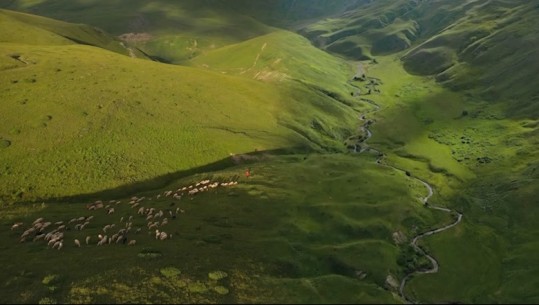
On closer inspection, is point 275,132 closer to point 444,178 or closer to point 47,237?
point 444,178

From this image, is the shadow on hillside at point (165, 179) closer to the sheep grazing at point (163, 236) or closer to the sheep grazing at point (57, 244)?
the sheep grazing at point (57, 244)

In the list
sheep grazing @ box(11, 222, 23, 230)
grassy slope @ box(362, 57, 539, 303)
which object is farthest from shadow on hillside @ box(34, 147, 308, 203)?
grassy slope @ box(362, 57, 539, 303)

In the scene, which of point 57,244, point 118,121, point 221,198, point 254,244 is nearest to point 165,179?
point 221,198

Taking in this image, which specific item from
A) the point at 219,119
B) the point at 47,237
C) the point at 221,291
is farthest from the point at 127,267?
the point at 219,119

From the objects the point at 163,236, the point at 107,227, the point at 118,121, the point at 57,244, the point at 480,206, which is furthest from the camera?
the point at 480,206

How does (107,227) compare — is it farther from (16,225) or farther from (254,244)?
(254,244)

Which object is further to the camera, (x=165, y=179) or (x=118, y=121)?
(x=118, y=121)

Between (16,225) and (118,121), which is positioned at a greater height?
(118,121)
